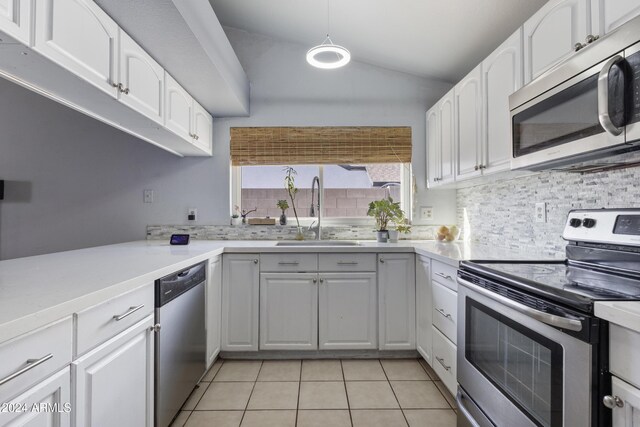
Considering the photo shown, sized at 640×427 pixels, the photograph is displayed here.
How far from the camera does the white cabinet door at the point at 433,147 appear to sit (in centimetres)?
269

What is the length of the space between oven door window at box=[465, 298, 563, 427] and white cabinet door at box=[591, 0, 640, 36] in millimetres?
1109

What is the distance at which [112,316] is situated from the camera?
107 centimetres

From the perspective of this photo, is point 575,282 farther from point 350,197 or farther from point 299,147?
point 299,147

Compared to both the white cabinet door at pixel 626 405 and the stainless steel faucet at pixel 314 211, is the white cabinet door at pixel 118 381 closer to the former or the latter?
the white cabinet door at pixel 626 405

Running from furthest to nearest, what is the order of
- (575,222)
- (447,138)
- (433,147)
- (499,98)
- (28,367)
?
(433,147) < (447,138) < (499,98) < (575,222) < (28,367)

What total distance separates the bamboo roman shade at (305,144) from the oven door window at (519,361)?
5.96 ft

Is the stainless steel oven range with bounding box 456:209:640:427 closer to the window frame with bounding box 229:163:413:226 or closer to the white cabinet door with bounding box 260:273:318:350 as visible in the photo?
the white cabinet door with bounding box 260:273:318:350

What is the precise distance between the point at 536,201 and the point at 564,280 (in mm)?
998

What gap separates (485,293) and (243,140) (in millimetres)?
2370

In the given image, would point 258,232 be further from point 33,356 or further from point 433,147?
point 33,356

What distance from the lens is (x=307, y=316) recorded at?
234 centimetres

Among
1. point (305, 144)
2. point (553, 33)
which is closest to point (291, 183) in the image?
point (305, 144)

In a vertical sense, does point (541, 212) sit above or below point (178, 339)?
above

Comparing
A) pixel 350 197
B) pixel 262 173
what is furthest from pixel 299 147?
pixel 350 197
